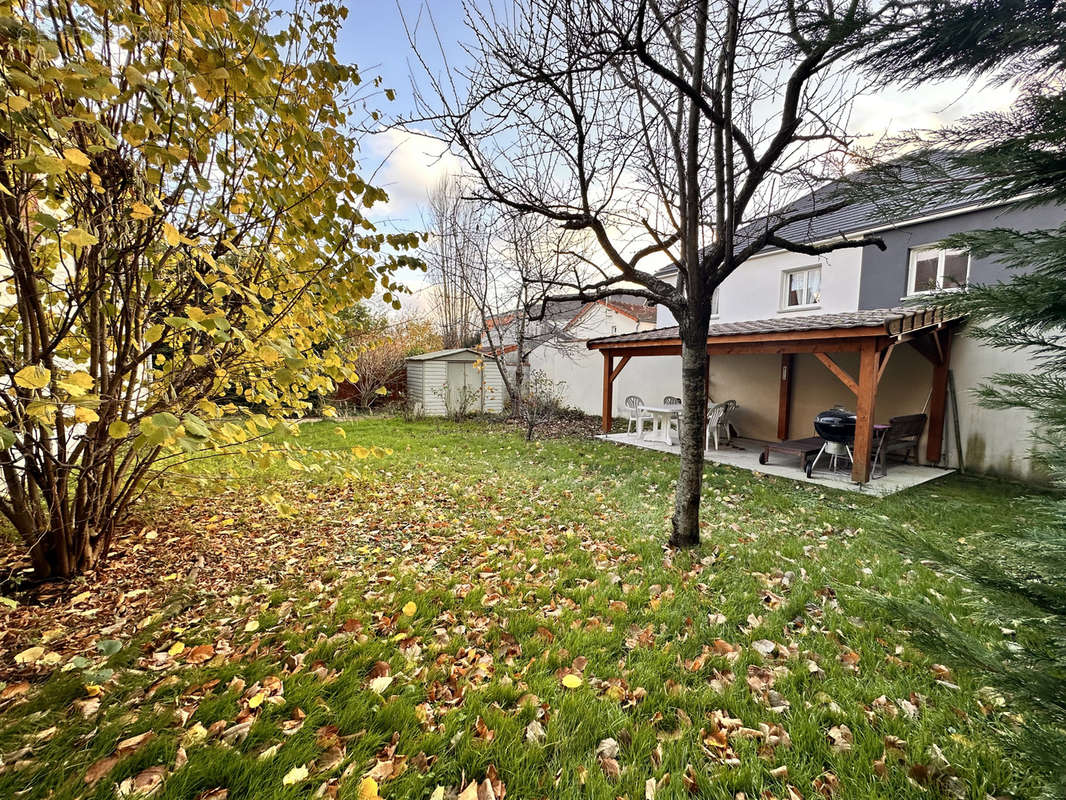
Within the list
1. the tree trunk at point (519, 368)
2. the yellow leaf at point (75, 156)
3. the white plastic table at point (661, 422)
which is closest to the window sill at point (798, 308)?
the white plastic table at point (661, 422)

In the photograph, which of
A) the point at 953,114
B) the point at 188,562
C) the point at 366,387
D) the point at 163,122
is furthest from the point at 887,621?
the point at 366,387

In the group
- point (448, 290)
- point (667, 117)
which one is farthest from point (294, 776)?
point (448, 290)

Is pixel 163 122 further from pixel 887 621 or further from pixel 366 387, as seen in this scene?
pixel 366 387

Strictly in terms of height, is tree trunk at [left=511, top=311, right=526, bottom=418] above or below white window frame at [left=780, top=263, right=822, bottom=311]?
below

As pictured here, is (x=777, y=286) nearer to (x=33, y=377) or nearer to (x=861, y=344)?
(x=861, y=344)

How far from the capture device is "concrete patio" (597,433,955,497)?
631cm

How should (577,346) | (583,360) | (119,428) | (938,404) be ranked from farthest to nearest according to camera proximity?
1. (577,346)
2. (583,360)
3. (938,404)
4. (119,428)

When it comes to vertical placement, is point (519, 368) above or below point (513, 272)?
below

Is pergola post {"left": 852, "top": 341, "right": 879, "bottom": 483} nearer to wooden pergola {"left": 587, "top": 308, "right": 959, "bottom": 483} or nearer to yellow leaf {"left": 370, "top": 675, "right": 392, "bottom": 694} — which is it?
wooden pergola {"left": 587, "top": 308, "right": 959, "bottom": 483}

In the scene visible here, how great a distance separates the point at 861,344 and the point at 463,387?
33.7 ft

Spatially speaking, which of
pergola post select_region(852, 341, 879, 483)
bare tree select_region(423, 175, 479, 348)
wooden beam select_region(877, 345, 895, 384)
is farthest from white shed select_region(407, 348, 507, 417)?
wooden beam select_region(877, 345, 895, 384)

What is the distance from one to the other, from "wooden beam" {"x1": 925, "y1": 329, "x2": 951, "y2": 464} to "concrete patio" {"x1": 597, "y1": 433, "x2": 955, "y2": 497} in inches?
13.7

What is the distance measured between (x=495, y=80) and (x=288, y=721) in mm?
4426

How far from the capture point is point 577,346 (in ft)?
49.7
